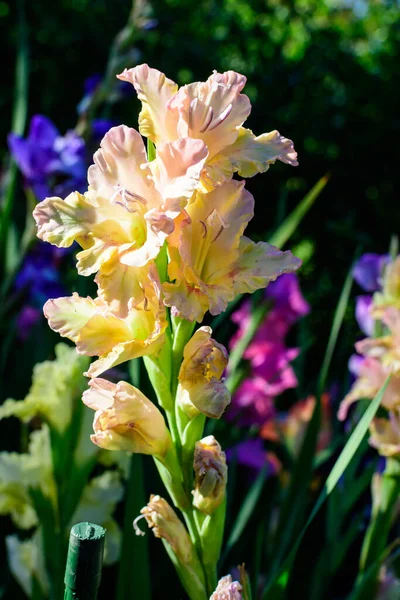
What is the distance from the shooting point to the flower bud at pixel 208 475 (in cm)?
62

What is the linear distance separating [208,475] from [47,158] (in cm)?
105

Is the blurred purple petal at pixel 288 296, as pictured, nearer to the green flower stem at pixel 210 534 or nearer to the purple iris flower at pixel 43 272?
the purple iris flower at pixel 43 272

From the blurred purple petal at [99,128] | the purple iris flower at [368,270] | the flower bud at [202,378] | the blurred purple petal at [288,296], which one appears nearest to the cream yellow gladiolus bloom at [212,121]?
the flower bud at [202,378]

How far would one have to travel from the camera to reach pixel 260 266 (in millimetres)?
608

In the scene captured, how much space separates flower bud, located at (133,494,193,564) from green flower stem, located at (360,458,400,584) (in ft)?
1.23

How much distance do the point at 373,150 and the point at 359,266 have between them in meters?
1.70

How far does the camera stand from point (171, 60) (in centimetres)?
273

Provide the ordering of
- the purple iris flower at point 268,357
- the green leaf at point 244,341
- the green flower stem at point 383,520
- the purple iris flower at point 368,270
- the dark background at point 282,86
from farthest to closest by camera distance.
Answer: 1. the dark background at point 282,86
2. the purple iris flower at point 268,357
3. the purple iris flower at point 368,270
4. the green leaf at point 244,341
5. the green flower stem at point 383,520

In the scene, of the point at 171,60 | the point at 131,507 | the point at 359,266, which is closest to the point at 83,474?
the point at 131,507

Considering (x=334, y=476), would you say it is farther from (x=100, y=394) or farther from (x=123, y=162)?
(x=123, y=162)

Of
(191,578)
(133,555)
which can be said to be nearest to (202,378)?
(191,578)

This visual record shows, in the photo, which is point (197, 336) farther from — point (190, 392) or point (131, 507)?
point (131, 507)

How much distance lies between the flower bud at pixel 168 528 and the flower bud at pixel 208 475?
3cm

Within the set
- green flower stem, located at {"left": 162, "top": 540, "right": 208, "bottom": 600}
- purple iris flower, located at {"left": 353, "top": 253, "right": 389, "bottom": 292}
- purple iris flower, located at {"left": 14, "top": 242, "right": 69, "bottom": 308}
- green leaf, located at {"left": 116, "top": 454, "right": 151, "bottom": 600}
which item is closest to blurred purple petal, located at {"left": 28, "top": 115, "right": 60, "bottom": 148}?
purple iris flower, located at {"left": 14, "top": 242, "right": 69, "bottom": 308}
